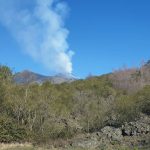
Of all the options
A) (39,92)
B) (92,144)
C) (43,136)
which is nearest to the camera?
(92,144)

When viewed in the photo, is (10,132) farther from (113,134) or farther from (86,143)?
(113,134)

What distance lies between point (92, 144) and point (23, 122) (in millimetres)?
10330

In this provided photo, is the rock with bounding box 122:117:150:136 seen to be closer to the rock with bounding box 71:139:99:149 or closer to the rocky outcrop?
the rocky outcrop

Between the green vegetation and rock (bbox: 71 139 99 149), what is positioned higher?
the green vegetation

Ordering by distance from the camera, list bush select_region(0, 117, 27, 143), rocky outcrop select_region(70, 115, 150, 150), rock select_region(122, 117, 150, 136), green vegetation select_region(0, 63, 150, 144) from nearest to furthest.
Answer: rocky outcrop select_region(70, 115, 150, 150), rock select_region(122, 117, 150, 136), bush select_region(0, 117, 27, 143), green vegetation select_region(0, 63, 150, 144)

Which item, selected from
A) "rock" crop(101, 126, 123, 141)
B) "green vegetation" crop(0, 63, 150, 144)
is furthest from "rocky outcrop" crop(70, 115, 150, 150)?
"green vegetation" crop(0, 63, 150, 144)

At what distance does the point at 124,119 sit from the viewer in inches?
1603

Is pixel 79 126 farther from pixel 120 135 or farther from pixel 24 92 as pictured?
pixel 120 135

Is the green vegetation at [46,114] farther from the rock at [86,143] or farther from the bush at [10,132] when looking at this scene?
the rock at [86,143]

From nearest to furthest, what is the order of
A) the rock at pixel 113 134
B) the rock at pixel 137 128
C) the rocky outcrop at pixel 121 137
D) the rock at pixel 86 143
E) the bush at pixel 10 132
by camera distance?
the rock at pixel 86 143 → the rocky outcrop at pixel 121 137 → the rock at pixel 113 134 → the rock at pixel 137 128 → the bush at pixel 10 132

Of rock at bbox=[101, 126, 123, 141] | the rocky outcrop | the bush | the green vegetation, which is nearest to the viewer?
the rocky outcrop

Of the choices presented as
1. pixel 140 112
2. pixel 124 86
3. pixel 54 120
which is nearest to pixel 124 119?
pixel 140 112

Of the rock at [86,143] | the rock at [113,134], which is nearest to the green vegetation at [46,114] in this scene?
the rock at [113,134]

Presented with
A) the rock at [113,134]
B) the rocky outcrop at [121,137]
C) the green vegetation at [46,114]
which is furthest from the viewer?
the green vegetation at [46,114]
